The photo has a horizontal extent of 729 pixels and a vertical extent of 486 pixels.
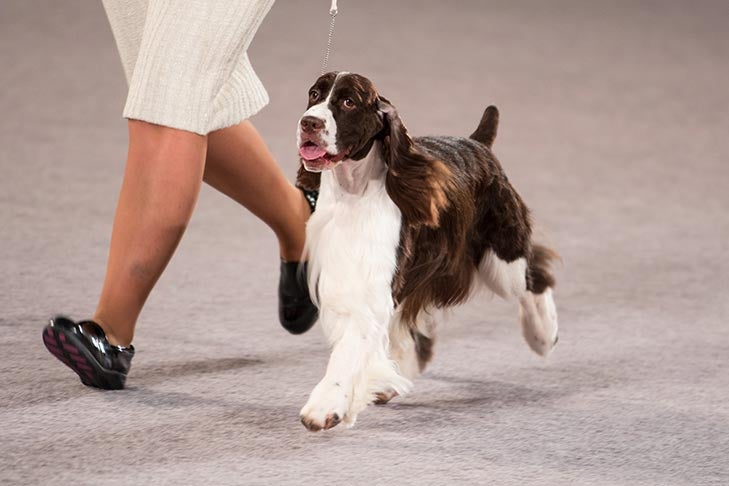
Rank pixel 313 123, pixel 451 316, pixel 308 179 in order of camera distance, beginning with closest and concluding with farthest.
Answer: pixel 313 123
pixel 308 179
pixel 451 316

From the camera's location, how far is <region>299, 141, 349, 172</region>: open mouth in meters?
2.35

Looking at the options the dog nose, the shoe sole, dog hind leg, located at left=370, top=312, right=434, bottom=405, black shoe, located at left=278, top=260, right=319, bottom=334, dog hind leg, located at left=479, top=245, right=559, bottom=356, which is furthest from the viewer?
black shoe, located at left=278, top=260, right=319, bottom=334

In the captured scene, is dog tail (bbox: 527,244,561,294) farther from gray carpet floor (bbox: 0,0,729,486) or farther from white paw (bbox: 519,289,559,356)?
gray carpet floor (bbox: 0,0,729,486)

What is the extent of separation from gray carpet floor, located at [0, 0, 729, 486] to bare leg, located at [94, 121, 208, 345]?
0.56 ft

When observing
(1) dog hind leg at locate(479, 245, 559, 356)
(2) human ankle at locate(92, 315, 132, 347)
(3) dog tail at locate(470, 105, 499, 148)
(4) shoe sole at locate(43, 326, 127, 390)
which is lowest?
(4) shoe sole at locate(43, 326, 127, 390)

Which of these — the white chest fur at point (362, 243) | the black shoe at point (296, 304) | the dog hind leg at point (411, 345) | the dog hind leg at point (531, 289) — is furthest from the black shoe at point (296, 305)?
the white chest fur at point (362, 243)

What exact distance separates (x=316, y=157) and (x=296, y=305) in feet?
2.52

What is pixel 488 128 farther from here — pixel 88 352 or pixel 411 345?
pixel 88 352

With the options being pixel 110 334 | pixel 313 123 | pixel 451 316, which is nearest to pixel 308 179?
pixel 313 123

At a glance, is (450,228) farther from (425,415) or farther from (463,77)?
(463,77)

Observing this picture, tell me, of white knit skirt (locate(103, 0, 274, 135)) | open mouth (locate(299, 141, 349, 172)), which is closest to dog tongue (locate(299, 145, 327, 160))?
open mouth (locate(299, 141, 349, 172))

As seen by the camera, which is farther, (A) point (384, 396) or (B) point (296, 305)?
(B) point (296, 305)

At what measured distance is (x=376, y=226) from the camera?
2.48 m

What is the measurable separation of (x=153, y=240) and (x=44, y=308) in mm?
687
